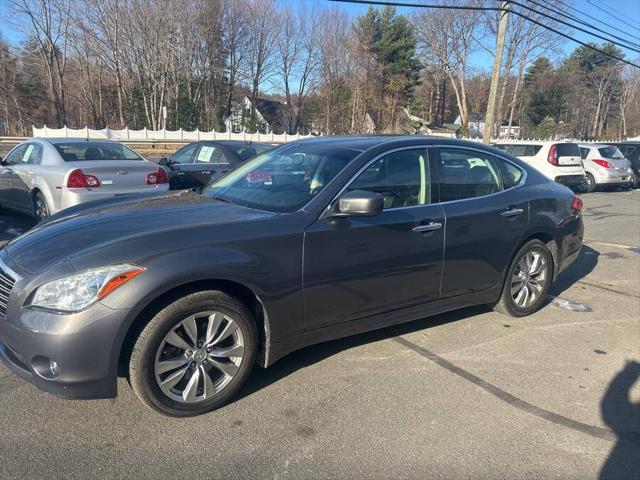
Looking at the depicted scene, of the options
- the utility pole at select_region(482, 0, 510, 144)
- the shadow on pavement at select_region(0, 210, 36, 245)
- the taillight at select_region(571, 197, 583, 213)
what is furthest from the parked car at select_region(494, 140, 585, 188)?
the shadow on pavement at select_region(0, 210, 36, 245)

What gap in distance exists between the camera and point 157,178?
784cm

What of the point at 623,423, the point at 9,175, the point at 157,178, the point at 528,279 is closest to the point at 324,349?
the point at 623,423

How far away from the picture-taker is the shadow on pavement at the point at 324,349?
348 centimetres

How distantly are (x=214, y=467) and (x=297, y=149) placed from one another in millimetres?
2513

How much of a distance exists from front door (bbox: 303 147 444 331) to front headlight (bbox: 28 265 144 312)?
1.12 meters

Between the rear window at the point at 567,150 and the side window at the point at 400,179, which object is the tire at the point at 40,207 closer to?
the side window at the point at 400,179

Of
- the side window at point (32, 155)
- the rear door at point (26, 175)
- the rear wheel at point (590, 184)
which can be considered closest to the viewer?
the rear door at point (26, 175)

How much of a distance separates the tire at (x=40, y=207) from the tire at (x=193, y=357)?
5.63 meters

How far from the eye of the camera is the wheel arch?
9.14 feet

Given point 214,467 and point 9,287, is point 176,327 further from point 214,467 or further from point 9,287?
point 9,287

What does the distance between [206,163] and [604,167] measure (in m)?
13.3

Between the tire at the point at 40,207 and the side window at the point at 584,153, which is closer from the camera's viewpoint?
the tire at the point at 40,207

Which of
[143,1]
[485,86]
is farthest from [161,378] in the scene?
[485,86]

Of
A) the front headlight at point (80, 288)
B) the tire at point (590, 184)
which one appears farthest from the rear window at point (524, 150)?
the front headlight at point (80, 288)
